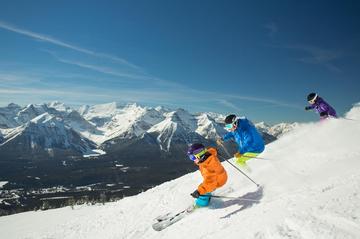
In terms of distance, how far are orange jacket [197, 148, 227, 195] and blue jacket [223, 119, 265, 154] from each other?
2.08m

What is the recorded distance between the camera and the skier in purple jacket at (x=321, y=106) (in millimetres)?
18609

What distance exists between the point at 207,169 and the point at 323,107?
36.2 ft

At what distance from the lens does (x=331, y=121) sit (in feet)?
56.4

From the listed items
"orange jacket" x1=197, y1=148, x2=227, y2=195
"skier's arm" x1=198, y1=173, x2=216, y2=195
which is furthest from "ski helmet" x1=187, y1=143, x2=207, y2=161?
"skier's arm" x1=198, y1=173, x2=216, y2=195

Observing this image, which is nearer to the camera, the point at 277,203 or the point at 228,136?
the point at 277,203

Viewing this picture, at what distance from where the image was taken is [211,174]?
1126 cm

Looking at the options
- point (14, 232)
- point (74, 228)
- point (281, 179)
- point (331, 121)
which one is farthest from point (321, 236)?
point (14, 232)

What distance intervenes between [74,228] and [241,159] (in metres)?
10.5

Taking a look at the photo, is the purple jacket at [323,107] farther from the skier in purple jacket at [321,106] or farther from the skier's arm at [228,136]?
the skier's arm at [228,136]

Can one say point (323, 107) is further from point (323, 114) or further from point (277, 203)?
point (277, 203)

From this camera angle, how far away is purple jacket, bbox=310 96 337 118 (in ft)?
61.1

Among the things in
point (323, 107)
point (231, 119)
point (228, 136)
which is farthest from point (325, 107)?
point (231, 119)

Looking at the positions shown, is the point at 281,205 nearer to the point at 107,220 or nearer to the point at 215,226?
the point at 215,226

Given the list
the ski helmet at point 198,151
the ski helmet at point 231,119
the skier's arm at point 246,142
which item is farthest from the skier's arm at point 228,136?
the ski helmet at point 198,151
